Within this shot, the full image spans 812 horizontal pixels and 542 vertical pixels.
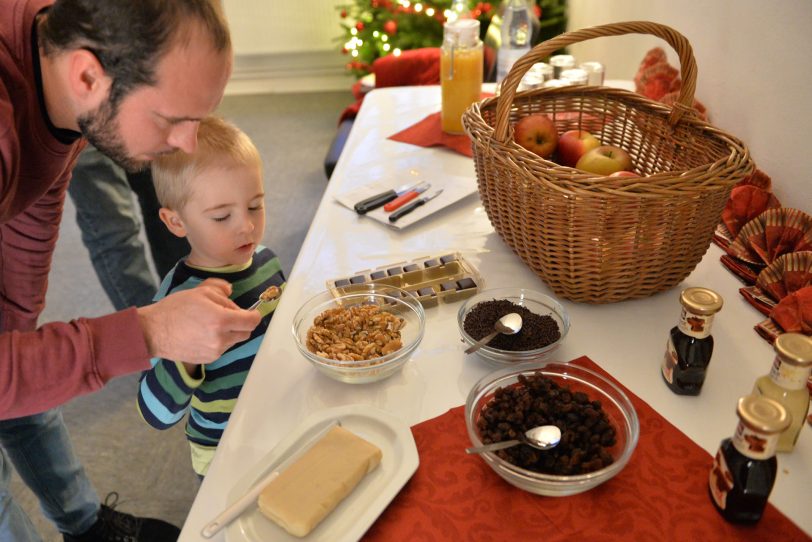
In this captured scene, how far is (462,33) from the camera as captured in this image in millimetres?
1674

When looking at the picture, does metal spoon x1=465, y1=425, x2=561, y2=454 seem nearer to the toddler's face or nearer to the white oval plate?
the white oval plate

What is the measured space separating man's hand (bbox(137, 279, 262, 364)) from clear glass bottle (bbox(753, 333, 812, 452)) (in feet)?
2.20

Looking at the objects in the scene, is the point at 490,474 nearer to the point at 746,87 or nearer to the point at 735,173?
the point at 735,173

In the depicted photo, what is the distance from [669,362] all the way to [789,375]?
0.21 meters

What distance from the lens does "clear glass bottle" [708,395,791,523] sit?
0.61 m

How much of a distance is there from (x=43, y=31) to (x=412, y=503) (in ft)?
2.65

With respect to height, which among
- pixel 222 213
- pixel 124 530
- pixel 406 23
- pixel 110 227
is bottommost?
pixel 124 530

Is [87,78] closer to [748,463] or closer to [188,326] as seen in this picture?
[188,326]

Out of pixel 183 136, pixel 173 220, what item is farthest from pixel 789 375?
pixel 173 220

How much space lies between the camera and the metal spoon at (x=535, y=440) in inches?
28.8

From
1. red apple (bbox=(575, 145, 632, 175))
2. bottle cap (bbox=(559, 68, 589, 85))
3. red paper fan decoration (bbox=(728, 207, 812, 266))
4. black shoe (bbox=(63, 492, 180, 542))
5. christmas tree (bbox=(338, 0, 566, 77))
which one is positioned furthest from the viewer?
christmas tree (bbox=(338, 0, 566, 77))

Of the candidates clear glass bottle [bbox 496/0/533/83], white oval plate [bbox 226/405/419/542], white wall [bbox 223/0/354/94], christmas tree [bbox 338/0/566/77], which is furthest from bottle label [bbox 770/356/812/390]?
white wall [bbox 223/0/354/94]

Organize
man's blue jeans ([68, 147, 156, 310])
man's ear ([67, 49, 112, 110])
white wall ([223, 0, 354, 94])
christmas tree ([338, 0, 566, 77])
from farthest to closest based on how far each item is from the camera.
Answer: white wall ([223, 0, 354, 94]), christmas tree ([338, 0, 566, 77]), man's blue jeans ([68, 147, 156, 310]), man's ear ([67, 49, 112, 110])

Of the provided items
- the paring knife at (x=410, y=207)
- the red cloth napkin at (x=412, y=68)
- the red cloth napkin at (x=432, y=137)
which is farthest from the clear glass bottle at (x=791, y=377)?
the red cloth napkin at (x=412, y=68)
